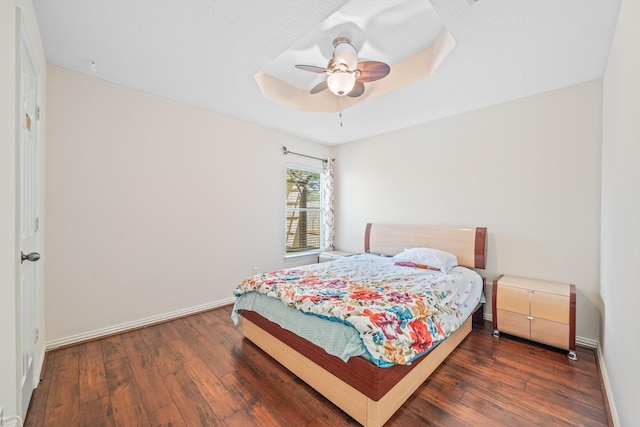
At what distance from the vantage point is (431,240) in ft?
11.3

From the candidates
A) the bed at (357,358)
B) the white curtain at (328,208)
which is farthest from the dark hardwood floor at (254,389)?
the white curtain at (328,208)

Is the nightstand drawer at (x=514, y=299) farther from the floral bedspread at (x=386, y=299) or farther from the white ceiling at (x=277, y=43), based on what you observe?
the white ceiling at (x=277, y=43)

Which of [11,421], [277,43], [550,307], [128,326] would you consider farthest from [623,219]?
[128,326]

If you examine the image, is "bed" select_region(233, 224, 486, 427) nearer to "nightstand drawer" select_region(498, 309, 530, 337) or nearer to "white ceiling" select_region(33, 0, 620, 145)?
"nightstand drawer" select_region(498, 309, 530, 337)

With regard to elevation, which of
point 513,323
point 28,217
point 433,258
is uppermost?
point 28,217

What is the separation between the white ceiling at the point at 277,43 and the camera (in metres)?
1.66

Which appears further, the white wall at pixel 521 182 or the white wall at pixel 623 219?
the white wall at pixel 521 182

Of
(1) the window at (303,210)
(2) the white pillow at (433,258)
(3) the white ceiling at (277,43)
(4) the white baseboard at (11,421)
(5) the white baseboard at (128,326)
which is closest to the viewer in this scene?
(4) the white baseboard at (11,421)

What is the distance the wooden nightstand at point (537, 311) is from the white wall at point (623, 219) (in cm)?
24

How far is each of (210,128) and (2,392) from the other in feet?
9.64

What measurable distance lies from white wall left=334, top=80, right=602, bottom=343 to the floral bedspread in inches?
28.7

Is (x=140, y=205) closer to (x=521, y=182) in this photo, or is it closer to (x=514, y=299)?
(x=514, y=299)

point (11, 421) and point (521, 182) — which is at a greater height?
point (521, 182)

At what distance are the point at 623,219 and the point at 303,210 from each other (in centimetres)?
383
